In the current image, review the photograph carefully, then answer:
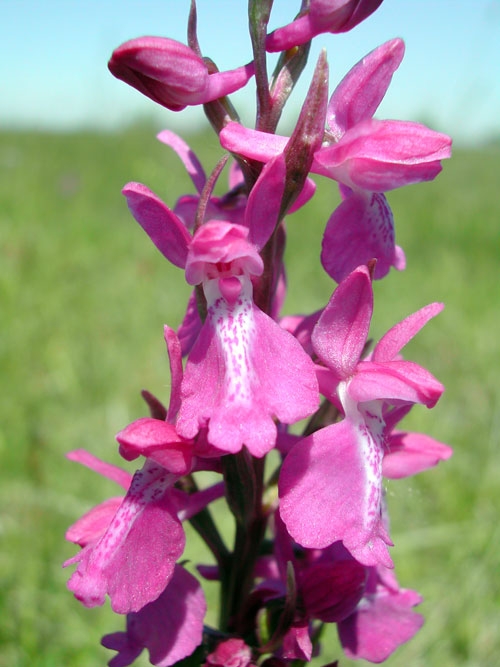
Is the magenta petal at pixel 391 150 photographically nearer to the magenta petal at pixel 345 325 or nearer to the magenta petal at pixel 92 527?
the magenta petal at pixel 345 325

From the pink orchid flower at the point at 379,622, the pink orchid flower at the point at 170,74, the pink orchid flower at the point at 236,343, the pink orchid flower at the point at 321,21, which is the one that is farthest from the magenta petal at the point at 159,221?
the pink orchid flower at the point at 379,622

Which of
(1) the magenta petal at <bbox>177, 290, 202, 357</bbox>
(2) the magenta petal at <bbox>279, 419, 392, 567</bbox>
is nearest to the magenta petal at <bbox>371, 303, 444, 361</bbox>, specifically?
(2) the magenta petal at <bbox>279, 419, 392, 567</bbox>

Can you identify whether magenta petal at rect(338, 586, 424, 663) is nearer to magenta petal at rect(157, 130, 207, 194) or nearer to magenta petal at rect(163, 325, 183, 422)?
magenta petal at rect(163, 325, 183, 422)

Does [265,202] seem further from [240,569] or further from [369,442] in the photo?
[240,569]

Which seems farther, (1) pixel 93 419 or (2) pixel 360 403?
(1) pixel 93 419

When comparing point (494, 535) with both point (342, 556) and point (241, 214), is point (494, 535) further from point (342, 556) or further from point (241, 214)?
point (241, 214)

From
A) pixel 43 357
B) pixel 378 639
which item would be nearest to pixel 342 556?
pixel 378 639
